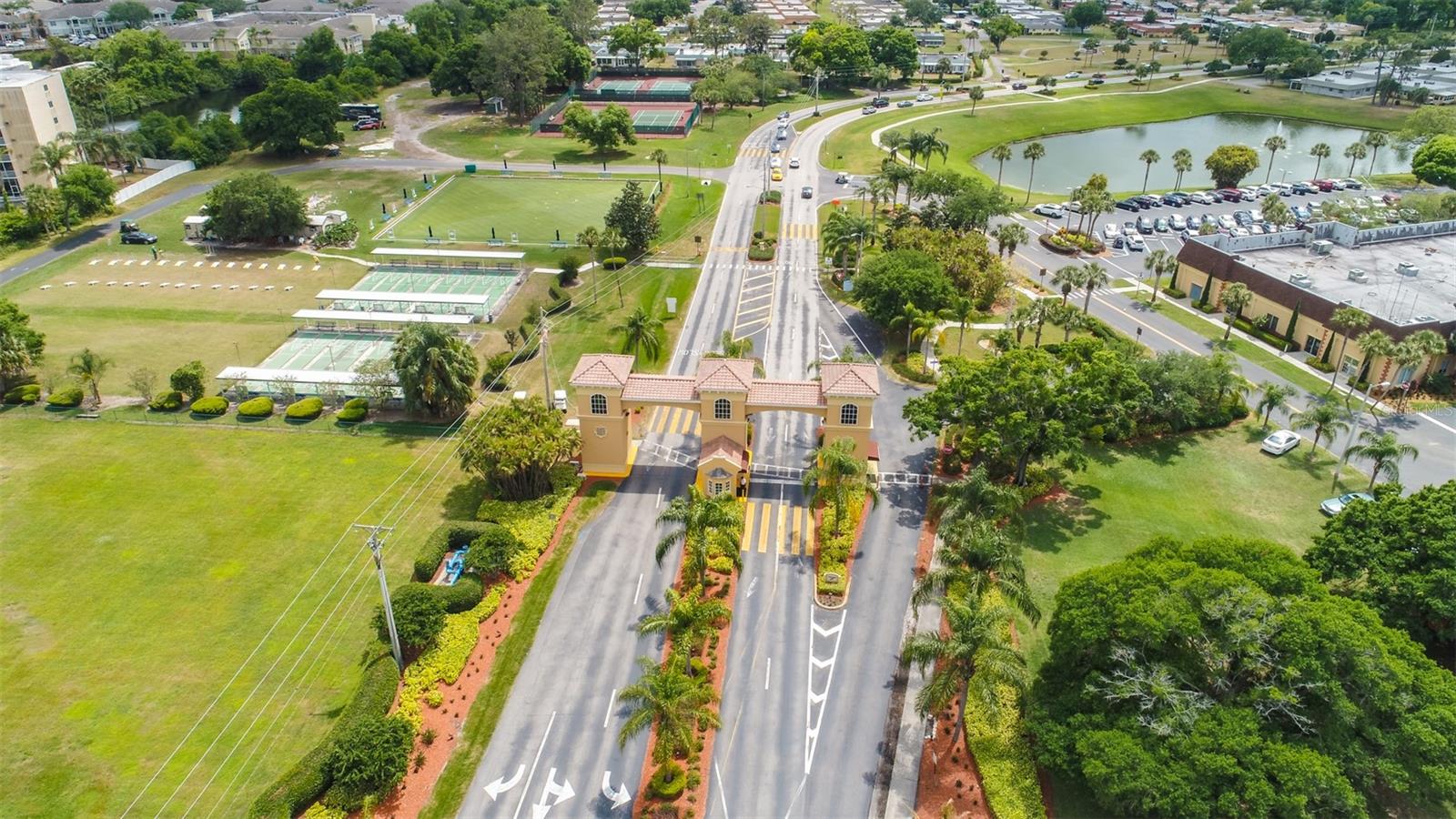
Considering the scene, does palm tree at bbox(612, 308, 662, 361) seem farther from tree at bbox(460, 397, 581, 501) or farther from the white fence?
the white fence

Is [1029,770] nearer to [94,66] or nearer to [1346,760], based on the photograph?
[1346,760]

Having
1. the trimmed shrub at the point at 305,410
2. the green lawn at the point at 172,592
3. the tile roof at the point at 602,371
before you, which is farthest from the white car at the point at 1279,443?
the trimmed shrub at the point at 305,410

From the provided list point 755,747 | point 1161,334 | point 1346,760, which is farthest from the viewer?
point 1161,334

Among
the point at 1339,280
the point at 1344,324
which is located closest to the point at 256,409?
the point at 1344,324

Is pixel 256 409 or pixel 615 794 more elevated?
pixel 256 409

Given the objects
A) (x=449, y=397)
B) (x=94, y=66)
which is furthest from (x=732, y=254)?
(x=94, y=66)

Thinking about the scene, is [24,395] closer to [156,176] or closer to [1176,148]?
[156,176]
